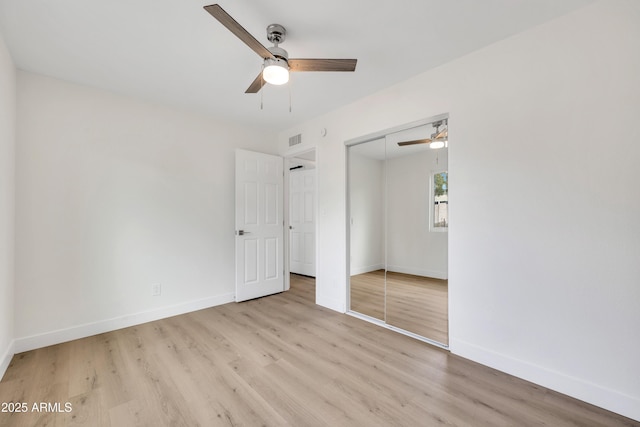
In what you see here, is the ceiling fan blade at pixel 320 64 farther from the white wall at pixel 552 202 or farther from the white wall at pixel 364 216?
the white wall at pixel 364 216

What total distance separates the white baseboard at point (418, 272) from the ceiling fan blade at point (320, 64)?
6.93ft

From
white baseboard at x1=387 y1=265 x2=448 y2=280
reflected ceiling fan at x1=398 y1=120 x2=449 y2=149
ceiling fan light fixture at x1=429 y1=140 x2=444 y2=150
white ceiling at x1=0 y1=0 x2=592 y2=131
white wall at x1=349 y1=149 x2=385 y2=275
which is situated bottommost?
white baseboard at x1=387 y1=265 x2=448 y2=280

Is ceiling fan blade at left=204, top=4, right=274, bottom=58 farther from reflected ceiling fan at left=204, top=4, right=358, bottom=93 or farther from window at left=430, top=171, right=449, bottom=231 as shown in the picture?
window at left=430, top=171, right=449, bottom=231

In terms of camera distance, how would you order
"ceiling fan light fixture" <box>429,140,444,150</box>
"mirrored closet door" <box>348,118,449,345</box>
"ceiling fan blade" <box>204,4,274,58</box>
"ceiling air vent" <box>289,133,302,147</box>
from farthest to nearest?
"ceiling air vent" <box>289,133,302,147</box> < "mirrored closet door" <box>348,118,449,345</box> < "ceiling fan light fixture" <box>429,140,444,150</box> < "ceiling fan blade" <box>204,4,274,58</box>

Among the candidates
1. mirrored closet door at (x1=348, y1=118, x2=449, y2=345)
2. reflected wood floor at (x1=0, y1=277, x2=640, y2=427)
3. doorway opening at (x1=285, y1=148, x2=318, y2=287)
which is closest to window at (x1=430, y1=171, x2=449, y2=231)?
mirrored closet door at (x1=348, y1=118, x2=449, y2=345)

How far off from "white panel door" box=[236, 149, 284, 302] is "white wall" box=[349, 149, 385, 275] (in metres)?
1.33

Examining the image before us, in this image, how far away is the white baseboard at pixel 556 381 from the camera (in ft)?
5.27

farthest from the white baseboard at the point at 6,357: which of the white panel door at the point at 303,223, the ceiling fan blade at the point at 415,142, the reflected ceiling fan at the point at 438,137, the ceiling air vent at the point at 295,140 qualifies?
the reflected ceiling fan at the point at 438,137

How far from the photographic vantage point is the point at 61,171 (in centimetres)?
263

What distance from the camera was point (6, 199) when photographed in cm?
216

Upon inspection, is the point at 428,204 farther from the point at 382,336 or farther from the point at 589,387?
the point at 589,387

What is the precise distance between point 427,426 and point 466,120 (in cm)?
229

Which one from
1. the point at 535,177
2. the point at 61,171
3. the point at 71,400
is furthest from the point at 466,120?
the point at 61,171

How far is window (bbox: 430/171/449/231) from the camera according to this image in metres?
2.63
